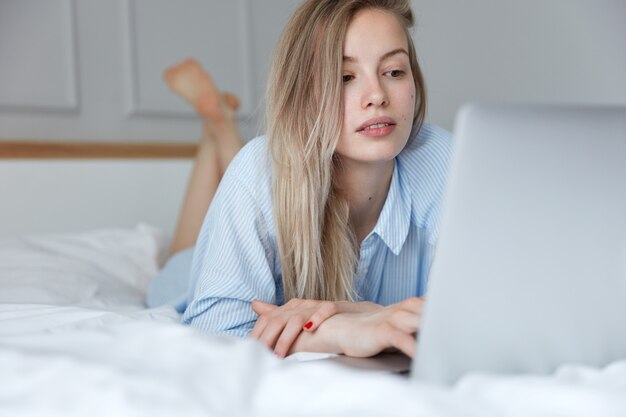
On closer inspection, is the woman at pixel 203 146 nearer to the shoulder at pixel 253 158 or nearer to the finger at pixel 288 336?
the shoulder at pixel 253 158

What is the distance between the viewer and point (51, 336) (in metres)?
0.76

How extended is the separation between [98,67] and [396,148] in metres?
1.47

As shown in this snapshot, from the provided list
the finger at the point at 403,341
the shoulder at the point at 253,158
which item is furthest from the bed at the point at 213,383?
the shoulder at the point at 253,158

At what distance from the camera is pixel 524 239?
618 mm

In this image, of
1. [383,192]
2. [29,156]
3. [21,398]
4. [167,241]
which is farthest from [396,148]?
[29,156]

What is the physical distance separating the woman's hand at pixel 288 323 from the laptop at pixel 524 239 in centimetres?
39

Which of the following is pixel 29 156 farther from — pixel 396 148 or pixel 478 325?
pixel 478 325

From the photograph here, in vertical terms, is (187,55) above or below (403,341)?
above

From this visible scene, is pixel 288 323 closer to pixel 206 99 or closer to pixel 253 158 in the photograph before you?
pixel 253 158

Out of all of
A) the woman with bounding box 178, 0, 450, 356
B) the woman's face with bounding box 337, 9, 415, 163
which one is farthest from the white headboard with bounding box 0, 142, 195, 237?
the woman's face with bounding box 337, 9, 415, 163

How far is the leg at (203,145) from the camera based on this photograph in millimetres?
2057

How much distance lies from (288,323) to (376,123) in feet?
1.22

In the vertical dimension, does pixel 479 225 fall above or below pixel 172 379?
above

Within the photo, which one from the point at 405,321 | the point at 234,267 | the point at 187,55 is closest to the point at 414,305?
the point at 405,321
